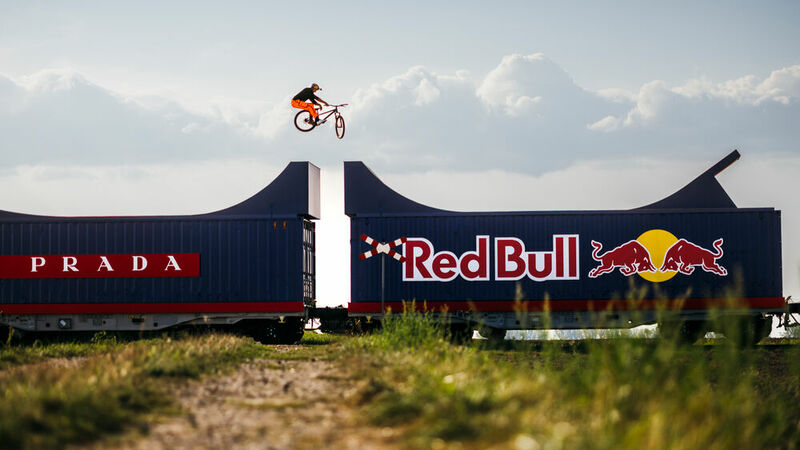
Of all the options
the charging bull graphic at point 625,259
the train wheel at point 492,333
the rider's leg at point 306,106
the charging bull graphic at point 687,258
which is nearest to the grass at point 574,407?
the charging bull graphic at point 625,259

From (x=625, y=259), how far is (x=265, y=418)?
14.8m

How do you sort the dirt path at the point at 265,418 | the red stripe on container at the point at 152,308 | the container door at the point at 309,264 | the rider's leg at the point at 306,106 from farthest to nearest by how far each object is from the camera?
the rider's leg at the point at 306,106
the container door at the point at 309,264
the red stripe on container at the point at 152,308
the dirt path at the point at 265,418

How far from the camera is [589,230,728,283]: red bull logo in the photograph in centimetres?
2064

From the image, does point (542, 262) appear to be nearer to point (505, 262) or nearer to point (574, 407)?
point (505, 262)

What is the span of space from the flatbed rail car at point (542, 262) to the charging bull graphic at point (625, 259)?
24 mm

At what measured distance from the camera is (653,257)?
67.9 ft

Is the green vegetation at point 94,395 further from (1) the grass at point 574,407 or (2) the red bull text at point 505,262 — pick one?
(2) the red bull text at point 505,262

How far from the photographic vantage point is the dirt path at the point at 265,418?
639cm

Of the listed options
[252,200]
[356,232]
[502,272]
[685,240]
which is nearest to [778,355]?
[685,240]

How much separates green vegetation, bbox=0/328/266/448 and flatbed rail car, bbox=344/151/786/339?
8.34 m

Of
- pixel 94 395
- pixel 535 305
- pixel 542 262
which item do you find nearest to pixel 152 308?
pixel 535 305

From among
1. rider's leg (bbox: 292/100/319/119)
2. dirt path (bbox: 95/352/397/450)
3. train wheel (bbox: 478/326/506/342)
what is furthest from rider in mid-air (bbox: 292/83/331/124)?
dirt path (bbox: 95/352/397/450)

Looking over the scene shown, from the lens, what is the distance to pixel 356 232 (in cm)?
2083

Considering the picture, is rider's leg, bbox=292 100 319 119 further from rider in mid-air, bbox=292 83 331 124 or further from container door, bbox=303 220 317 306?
container door, bbox=303 220 317 306
